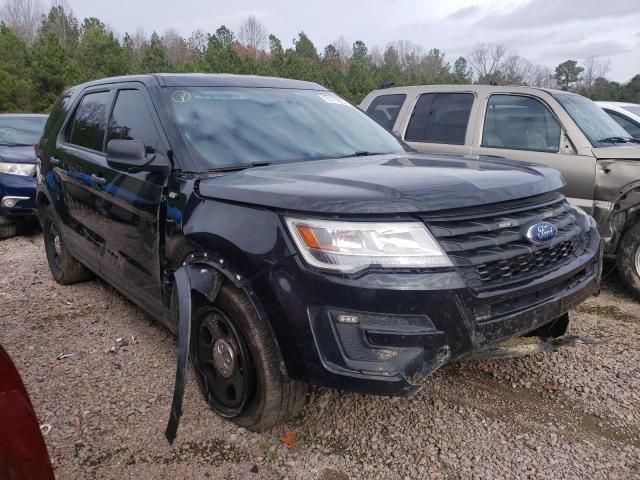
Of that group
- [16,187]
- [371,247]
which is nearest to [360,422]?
[371,247]

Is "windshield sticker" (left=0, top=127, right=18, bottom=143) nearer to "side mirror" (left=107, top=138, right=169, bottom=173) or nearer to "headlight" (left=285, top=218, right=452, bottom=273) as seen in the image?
"side mirror" (left=107, top=138, right=169, bottom=173)

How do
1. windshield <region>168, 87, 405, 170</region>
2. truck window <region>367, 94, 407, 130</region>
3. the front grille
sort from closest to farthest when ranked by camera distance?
the front grille → windshield <region>168, 87, 405, 170</region> → truck window <region>367, 94, 407, 130</region>

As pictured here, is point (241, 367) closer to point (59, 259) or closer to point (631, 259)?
point (59, 259)

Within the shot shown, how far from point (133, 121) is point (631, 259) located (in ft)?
13.3

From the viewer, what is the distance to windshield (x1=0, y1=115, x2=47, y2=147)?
761 cm

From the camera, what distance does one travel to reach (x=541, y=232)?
2.33m

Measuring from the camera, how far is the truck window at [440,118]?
5.55 meters

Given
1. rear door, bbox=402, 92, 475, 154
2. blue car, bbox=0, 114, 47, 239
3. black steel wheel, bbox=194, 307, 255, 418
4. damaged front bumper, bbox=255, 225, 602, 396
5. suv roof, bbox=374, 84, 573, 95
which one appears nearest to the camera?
damaged front bumper, bbox=255, 225, 602, 396

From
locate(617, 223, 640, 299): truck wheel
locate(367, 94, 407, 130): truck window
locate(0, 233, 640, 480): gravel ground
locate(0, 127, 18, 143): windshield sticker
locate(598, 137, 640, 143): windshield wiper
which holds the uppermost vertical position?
locate(367, 94, 407, 130): truck window

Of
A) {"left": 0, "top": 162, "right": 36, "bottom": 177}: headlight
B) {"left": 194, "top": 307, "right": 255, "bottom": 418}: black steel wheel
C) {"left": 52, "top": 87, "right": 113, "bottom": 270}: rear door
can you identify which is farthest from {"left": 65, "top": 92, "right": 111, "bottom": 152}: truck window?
{"left": 0, "top": 162, "right": 36, "bottom": 177}: headlight

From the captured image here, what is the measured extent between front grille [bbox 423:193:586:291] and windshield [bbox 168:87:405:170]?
113 cm

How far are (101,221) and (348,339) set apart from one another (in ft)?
7.39

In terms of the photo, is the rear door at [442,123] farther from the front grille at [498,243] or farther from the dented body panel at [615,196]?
the front grille at [498,243]

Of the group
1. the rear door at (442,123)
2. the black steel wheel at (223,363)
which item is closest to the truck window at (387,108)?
the rear door at (442,123)
